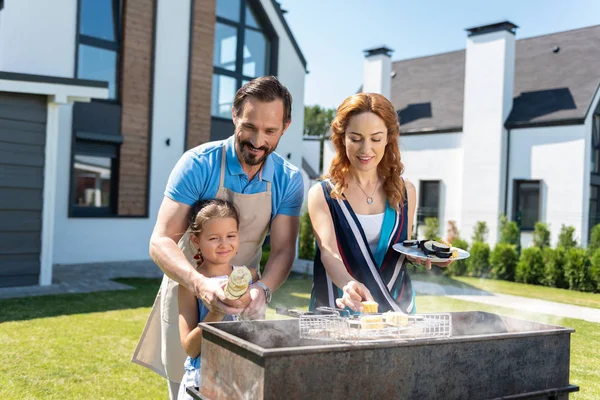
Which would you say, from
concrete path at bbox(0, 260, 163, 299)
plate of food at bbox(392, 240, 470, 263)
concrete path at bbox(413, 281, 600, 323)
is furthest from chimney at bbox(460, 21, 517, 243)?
plate of food at bbox(392, 240, 470, 263)

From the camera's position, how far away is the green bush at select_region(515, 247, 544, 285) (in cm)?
1170

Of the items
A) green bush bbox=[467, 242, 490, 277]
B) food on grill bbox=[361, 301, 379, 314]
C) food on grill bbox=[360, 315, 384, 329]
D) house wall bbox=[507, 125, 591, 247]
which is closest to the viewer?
food on grill bbox=[360, 315, 384, 329]

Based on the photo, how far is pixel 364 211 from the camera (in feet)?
9.03

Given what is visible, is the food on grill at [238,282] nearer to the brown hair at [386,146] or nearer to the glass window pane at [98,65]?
the brown hair at [386,146]

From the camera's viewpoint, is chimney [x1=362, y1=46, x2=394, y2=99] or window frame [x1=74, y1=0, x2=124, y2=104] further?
chimney [x1=362, y1=46, x2=394, y2=99]

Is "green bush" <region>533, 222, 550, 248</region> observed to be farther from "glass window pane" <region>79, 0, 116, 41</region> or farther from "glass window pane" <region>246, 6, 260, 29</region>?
"glass window pane" <region>79, 0, 116, 41</region>

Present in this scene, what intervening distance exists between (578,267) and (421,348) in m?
10.2

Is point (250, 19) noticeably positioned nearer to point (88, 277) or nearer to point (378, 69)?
point (378, 69)

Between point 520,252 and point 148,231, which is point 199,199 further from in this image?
point 520,252

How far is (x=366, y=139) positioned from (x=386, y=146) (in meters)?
0.24

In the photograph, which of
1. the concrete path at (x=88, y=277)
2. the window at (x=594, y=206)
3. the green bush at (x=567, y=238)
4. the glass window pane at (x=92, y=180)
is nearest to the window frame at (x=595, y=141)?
the window at (x=594, y=206)

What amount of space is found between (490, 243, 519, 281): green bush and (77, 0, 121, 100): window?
28.2 ft

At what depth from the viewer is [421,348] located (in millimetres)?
1975

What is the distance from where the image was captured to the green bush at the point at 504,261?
40.5 feet
